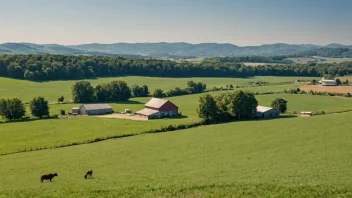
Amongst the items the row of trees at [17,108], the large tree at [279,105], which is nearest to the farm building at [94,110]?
the row of trees at [17,108]

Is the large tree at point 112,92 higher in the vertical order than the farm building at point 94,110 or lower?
higher

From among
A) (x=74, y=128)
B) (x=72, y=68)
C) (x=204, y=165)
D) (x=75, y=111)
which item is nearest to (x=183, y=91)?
(x=75, y=111)

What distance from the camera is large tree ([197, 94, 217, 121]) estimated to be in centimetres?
7569

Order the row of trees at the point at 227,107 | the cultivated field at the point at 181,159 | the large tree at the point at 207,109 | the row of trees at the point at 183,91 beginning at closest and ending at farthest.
A: the cultivated field at the point at 181,159 < the large tree at the point at 207,109 < the row of trees at the point at 227,107 < the row of trees at the point at 183,91

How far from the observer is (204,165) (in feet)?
133

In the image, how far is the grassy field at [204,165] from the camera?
28.7m

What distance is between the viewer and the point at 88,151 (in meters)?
50.6

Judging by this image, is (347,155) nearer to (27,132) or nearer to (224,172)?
(224,172)

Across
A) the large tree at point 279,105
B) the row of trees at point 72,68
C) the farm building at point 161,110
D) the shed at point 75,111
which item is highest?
the row of trees at point 72,68

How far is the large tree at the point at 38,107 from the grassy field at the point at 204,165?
36.0 meters

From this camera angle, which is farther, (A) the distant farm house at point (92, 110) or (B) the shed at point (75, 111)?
(B) the shed at point (75, 111)

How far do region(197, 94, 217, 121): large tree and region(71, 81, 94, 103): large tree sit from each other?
49.2 metres

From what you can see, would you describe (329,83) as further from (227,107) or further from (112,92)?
(112,92)

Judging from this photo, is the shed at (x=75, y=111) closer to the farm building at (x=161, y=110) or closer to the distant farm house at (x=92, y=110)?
the distant farm house at (x=92, y=110)
